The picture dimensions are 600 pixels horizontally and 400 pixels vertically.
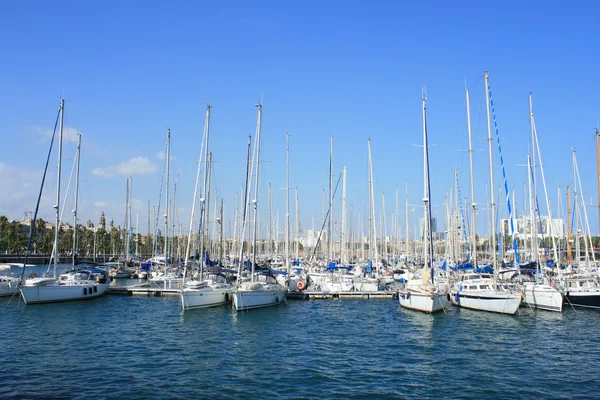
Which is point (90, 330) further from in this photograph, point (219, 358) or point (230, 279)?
point (230, 279)

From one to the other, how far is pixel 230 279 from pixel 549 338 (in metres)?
35.4

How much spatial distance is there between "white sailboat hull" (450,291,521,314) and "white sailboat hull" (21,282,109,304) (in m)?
33.5

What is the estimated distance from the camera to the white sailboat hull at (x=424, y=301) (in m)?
37.9

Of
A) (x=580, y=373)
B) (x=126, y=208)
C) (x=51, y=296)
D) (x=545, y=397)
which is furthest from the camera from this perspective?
(x=126, y=208)

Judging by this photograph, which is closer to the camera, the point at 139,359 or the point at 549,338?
the point at 139,359

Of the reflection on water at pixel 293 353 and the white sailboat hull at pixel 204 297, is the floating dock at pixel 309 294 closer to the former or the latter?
the reflection on water at pixel 293 353

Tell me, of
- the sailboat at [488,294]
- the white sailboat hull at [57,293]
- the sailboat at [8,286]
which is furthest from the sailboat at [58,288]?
the sailboat at [488,294]

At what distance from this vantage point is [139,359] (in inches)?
965

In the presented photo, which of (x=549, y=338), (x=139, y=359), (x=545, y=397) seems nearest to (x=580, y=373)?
(x=545, y=397)

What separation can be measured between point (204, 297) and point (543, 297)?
27.9 metres

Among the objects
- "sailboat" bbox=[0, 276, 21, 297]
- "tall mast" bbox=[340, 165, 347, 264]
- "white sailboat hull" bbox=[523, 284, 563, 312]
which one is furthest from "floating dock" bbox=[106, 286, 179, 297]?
"white sailboat hull" bbox=[523, 284, 563, 312]

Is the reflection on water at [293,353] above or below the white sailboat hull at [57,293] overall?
below

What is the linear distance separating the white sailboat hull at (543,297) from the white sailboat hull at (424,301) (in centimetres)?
771

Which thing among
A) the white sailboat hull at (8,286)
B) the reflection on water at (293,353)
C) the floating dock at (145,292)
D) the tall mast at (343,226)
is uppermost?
the tall mast at (343,226)
